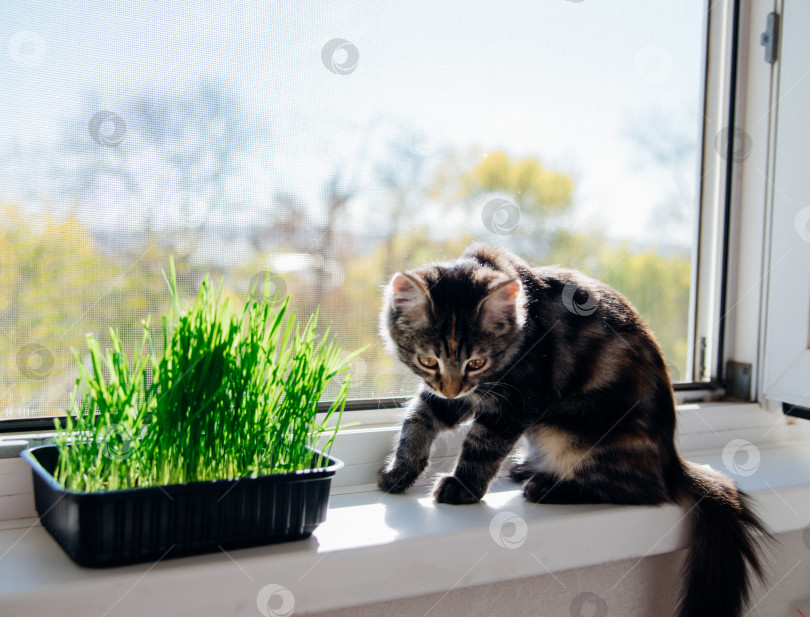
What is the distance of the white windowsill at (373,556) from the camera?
75 cm

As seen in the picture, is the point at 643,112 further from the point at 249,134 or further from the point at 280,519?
the point at 280,519

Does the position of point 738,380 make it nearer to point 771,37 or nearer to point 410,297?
point 771,37

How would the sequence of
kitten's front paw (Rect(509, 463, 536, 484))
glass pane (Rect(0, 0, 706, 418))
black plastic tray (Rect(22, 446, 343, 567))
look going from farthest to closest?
kitten's front paw (Rect(509, 463, 536, 484)) < glass pane (Rect(0, 0, 706, 418)) < black plastic tray (Rect(22, 446, 343, 567))

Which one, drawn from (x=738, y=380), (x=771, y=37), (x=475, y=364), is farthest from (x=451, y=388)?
(x=771, y=37)

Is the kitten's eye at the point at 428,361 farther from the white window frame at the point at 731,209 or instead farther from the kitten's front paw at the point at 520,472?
the white window frame at the point at 731,209

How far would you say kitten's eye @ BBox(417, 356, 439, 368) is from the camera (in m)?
1.03

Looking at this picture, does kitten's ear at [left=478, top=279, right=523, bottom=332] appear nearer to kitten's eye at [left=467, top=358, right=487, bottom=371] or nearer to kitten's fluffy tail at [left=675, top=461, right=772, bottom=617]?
kitten's eye at [left=467, top=358, right=487, bottom=371]

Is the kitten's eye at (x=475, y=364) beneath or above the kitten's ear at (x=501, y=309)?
beneath

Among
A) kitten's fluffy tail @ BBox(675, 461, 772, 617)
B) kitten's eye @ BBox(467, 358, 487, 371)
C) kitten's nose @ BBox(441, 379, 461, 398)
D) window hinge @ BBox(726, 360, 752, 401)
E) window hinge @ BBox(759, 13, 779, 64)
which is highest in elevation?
window hinge @ BBox(759, 13, 779, 64)

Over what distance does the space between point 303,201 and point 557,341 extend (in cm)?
46

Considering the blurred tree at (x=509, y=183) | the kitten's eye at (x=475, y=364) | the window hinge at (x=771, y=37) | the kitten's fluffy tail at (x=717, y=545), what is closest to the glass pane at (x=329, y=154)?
the blurred tree at (x=509, y=183)

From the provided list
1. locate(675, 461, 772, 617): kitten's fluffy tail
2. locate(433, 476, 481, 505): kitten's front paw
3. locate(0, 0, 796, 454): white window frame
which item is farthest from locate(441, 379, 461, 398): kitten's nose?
locate(0, 0, 796, 454): white window frame

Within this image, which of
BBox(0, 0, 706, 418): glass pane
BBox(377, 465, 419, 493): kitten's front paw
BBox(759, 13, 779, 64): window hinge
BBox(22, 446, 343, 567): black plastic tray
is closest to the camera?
BBox(22, 446, 343, 567): black plastic tray

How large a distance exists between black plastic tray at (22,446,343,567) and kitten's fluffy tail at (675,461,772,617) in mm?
563
